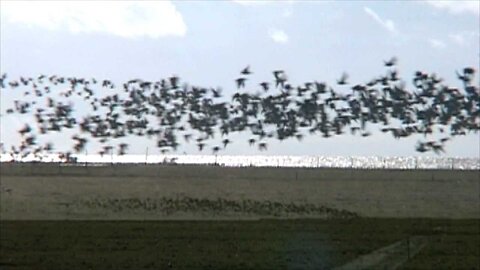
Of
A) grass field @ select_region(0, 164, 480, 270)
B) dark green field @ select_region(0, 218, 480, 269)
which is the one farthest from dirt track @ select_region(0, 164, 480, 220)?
dark green field @ select_region(0, 218, 480, 269)

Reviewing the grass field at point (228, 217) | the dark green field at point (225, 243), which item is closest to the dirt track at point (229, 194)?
the grass field at point (228, 217)

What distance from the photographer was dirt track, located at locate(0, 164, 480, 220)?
4862 centimetres

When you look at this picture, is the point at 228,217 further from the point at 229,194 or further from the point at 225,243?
the point at 225,243

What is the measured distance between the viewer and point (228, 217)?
1832 inches

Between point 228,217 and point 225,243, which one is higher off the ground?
point 228,217

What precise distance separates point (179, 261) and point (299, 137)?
269 ft

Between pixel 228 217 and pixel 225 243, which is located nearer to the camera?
pixel 225 243

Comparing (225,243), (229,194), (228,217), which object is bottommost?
(225,243)

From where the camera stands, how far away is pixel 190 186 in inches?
2429

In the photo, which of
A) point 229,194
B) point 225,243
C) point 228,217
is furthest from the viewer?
point 229,194

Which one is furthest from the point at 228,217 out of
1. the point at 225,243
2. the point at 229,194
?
the point at 225,243

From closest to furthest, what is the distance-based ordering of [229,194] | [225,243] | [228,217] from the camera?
[225,243], [228,217], [229,194]

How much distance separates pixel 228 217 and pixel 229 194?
9917 millimetres

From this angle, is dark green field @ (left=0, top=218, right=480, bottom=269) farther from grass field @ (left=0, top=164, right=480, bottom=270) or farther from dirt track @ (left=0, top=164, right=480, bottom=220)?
dirt track @ (left=0, top=164, right=480, bottom=220)
